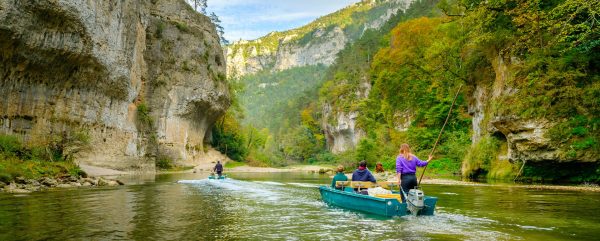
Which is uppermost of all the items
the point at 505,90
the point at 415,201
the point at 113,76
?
the point at 113,76

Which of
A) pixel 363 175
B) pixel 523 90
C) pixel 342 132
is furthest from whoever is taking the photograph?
pixel 342 132

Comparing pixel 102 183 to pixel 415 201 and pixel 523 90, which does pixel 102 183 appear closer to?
pixel 415 201

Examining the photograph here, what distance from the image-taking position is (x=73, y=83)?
103ft

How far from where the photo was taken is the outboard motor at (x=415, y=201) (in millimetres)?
10023

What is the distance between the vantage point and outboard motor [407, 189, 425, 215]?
10023 mm

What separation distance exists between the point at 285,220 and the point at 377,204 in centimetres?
237

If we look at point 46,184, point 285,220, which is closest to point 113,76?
point 46,184

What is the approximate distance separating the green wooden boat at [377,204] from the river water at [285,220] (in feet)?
0.66

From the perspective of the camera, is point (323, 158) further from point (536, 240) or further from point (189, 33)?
point (536, 240)

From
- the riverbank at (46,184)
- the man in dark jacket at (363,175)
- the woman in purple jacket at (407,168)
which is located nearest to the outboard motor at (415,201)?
the woman in purple jacket at (407,168)

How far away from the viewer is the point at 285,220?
10.6 m

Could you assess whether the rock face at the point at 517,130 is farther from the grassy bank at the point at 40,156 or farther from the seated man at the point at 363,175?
the grassy bank at the point at 40,156

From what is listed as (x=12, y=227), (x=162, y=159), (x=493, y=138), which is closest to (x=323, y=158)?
(x=162, y=159)

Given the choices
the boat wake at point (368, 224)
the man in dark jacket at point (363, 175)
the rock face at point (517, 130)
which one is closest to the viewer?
the boat wake at point (368, 224)
